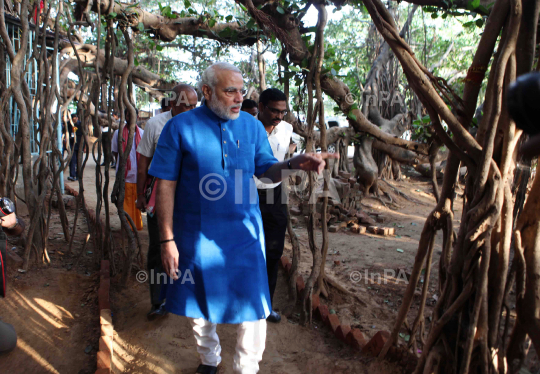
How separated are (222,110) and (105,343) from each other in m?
1.63

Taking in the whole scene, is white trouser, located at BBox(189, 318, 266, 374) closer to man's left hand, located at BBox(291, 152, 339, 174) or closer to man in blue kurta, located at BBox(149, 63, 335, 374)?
man in blue kurta, located at BBox(149, 63, 335, 374)

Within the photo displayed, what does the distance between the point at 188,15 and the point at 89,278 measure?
3162mm

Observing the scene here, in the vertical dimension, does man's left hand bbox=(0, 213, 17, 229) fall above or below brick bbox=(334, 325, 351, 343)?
above

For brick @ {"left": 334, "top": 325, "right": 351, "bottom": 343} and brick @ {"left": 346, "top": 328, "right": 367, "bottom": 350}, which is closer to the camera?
brick @ {"left": 346, "top": 328, "right": 367, "bottom": 350}

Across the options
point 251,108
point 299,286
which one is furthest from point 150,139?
point 299,286

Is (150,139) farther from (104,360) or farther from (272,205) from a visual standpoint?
(104,360)

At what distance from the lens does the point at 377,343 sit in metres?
2.62

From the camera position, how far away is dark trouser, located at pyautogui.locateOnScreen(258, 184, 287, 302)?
3143mm

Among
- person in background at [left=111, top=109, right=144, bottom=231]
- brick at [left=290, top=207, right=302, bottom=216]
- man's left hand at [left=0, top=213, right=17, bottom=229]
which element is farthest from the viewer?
brick at [left=290, top=207, right=302, bottom=216]

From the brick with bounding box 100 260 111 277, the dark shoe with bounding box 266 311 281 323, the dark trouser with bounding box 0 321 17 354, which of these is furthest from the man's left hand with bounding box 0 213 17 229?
the dark shoe with bounding box 266 311 281 323

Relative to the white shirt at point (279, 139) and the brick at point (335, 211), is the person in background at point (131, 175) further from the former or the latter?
the brick at point (335, 211)

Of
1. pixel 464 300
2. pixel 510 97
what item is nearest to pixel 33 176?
pixel 464 300

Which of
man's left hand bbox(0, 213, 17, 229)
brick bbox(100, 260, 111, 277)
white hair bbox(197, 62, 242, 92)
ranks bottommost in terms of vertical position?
brick bbox(100, 260, 111, 277)

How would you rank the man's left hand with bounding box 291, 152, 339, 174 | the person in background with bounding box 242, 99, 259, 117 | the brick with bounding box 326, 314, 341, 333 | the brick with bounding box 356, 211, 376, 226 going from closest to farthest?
the man's left hand with bounding box 291, 152, 339, 174
the brick with bounding box 326, 314, 341, 333
the person in background with bounding box 242, 99, 259, 117
the brick with bounding box 356, 211, 376, 226
